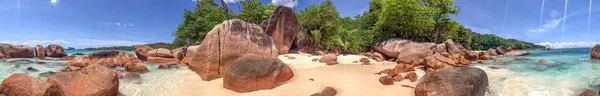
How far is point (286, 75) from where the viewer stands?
7152mm

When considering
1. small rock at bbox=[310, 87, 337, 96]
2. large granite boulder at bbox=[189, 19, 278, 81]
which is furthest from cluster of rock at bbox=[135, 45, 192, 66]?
small rock at bbox=[310, 87, 337, 96]

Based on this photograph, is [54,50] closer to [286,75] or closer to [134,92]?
[134,92]

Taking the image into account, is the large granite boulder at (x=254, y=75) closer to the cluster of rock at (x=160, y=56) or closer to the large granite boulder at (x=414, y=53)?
the large granite boulder at (x=414, y=53)

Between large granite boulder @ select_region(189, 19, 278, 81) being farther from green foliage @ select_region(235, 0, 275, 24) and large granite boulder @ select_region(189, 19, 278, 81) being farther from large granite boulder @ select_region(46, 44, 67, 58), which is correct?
large granite boulder @ select_region(46, 44, 67, 58)

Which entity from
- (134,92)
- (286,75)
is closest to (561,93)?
(286,75)

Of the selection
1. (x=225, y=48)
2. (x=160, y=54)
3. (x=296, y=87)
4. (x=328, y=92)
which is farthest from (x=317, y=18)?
(x=328, y=92)

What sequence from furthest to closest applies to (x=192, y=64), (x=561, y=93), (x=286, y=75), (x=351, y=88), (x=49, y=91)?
(x=192, y=64)
(x=286, y=75)
(x=351, y=88)
(x=561, y=93)
(x=49, y=91)

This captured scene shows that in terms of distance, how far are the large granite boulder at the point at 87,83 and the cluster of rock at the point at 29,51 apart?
1740cm

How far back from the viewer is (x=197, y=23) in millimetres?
21812

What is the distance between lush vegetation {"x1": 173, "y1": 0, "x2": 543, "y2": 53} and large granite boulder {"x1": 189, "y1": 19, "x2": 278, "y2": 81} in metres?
10.9

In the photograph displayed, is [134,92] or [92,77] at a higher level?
[92,77]

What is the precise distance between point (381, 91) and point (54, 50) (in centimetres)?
2381

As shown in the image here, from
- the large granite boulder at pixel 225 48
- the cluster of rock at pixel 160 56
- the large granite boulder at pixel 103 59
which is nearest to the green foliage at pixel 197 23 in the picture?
the cluster of rock at pixel 160 56

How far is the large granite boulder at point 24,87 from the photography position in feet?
15.1
